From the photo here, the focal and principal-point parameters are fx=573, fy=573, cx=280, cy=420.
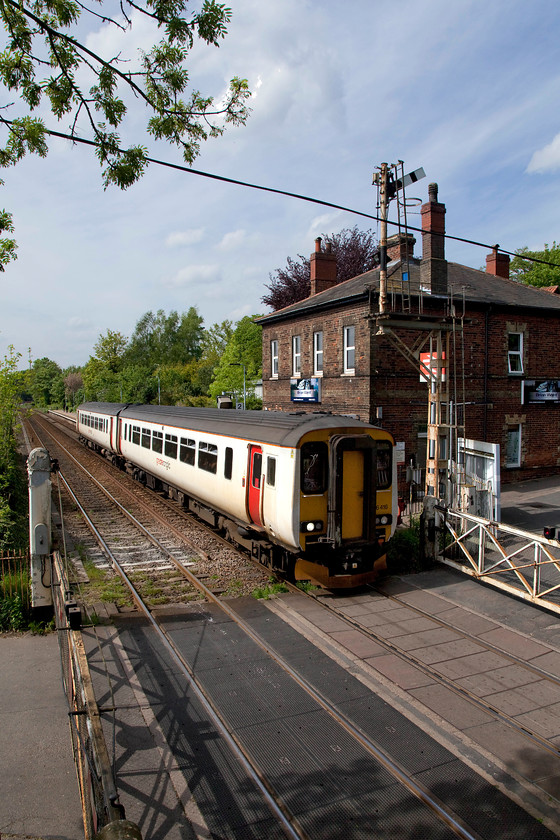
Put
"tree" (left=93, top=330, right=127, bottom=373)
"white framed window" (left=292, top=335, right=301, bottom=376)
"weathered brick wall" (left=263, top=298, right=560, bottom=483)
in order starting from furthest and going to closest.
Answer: "tree" (left=93, top=330, right=127, bottom=373) → "white framed window" (left=292, top=335, right=301, bottom=376) → "weathered brick wall" (left=263, top=298, right=560, bottom=483)

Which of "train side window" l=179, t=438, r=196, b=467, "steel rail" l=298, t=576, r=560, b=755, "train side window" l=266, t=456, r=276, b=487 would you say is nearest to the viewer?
"steel rail" l=298, t=576, r=560, b=755

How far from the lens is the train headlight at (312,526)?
900cm

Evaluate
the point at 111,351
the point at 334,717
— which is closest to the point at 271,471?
the point at 334,717

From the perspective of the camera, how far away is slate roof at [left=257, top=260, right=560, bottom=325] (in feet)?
60.6

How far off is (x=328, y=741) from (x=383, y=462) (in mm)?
5086

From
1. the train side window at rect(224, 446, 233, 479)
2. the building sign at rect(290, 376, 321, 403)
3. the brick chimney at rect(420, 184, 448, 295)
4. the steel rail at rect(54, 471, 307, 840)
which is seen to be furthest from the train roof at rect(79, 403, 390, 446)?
the brick chimney at rect(420, 184, 448, 295)

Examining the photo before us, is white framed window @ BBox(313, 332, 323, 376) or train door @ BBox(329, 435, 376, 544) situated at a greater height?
white framed window @ BBox(313, 332, 323, 376)

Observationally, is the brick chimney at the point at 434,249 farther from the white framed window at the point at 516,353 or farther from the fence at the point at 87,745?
the fence at the point at 87,745

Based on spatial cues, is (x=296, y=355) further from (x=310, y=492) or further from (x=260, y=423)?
(x=310, y=492)

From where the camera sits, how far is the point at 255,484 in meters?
10.2

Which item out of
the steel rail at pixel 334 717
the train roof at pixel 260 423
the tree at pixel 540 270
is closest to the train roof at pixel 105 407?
the train roof at pixel 260 423

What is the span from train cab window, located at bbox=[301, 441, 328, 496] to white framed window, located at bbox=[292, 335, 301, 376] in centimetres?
1251

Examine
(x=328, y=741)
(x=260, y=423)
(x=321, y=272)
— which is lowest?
(x=328, y=741)

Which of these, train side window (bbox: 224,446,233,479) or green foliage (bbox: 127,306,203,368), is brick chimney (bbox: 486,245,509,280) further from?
green foliage (bbox: 127,306,203,368)
